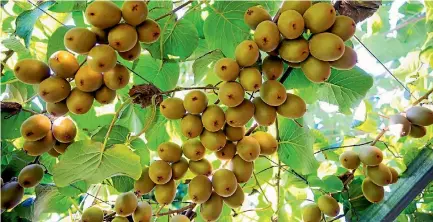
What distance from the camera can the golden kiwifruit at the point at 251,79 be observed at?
104 cm

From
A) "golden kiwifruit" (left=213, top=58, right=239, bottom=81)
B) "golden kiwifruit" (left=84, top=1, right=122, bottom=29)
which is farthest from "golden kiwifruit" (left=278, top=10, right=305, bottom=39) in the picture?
"golden kiwifruit" (left=84, top=1, right=122, bottom=29)

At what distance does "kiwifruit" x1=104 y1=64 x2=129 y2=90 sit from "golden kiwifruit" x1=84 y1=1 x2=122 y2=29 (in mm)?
99

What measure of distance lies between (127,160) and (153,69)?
12.8 inches

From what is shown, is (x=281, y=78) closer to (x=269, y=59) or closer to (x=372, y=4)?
(x=269, y=59)

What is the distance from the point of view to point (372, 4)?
1185 millimetres

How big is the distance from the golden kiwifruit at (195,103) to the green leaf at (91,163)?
18cm

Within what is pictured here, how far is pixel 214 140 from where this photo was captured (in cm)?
109

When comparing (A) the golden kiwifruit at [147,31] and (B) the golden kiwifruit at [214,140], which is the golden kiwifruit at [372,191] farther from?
(A) the golden kiwifruit at [147,31]

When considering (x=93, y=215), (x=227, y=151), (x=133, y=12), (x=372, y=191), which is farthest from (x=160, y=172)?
(x=372, y=191)

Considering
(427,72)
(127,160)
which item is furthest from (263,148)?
(427,72)

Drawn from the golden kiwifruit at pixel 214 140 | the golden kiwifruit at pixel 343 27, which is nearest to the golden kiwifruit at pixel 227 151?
A: the golden kiwifruit at pixel 214 140

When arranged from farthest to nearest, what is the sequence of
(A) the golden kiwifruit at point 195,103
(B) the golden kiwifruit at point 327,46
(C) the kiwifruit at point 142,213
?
(C) the kiwifruit at point 142,213 < (A) the golden kiwifruit at point 195,103 < (B) the golden kiwifruit at point 327,46

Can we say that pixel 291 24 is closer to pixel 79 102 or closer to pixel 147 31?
pixel 147 31

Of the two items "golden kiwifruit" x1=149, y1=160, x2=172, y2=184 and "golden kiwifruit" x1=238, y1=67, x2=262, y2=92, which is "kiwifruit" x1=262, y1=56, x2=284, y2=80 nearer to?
"golden kiwifruit" x1=238, y1=67, x2=262, y2=92
